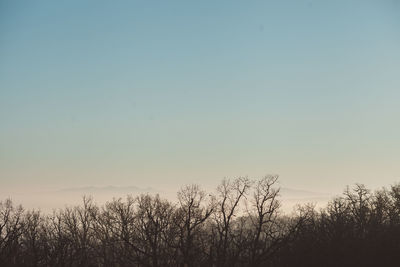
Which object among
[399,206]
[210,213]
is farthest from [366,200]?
[210,213]

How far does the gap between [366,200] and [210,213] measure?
36.0 meters

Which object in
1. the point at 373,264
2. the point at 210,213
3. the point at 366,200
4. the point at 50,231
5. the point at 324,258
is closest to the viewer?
the point at 373,264

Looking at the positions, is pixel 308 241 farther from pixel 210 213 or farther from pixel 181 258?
pixel 181 258

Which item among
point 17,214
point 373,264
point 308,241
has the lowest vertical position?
point 373,264

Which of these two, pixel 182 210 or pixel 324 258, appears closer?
pixel 324 258

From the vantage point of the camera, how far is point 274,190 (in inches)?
1714

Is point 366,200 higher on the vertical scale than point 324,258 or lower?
higher

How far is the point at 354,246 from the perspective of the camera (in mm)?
40469

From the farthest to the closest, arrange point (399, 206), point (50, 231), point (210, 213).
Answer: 1. point (50, 231)
2. point (399, 206)
3. point (210, 213)

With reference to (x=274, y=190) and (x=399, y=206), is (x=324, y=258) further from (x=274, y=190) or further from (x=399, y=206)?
(x=399, y=206)

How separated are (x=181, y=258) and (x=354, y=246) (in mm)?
17991

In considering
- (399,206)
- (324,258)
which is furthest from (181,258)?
(399,206)

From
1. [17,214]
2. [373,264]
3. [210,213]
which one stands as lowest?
[373,264]

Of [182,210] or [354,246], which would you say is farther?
[182,210]
